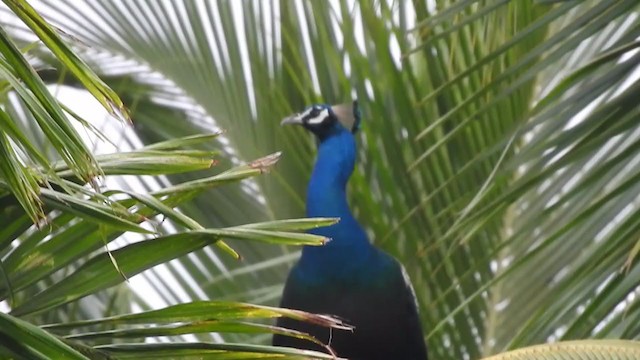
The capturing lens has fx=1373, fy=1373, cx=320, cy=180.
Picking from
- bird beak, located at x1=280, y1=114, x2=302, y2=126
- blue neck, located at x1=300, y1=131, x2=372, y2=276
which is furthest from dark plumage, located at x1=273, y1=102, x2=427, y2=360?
bird beak, located at x1=280, y1=114, x2=302, y2=126

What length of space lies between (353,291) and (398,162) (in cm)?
27

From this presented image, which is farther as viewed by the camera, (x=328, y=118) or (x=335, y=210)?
(x=328, y=118)

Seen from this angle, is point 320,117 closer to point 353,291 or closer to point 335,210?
point 335,210

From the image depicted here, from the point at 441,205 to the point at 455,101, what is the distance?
216 millimetres

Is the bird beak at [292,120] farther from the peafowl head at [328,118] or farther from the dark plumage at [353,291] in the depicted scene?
the dark plumage at [353,291]

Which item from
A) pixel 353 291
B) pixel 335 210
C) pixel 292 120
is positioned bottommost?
pixel 353 291

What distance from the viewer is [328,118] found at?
2891mm

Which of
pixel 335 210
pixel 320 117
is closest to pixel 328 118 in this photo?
pixel 320 117

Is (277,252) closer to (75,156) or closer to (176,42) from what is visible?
(176,42)

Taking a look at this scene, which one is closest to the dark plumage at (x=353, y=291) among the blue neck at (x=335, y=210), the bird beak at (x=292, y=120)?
the blue neck at (x=335, y=210)

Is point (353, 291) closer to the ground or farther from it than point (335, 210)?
closer to the ground

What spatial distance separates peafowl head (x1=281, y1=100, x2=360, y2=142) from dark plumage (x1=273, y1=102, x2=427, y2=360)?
0.29 feet

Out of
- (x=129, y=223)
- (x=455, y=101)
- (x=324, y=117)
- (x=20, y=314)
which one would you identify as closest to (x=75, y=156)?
(x=129, y=223)

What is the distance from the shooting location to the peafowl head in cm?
286
